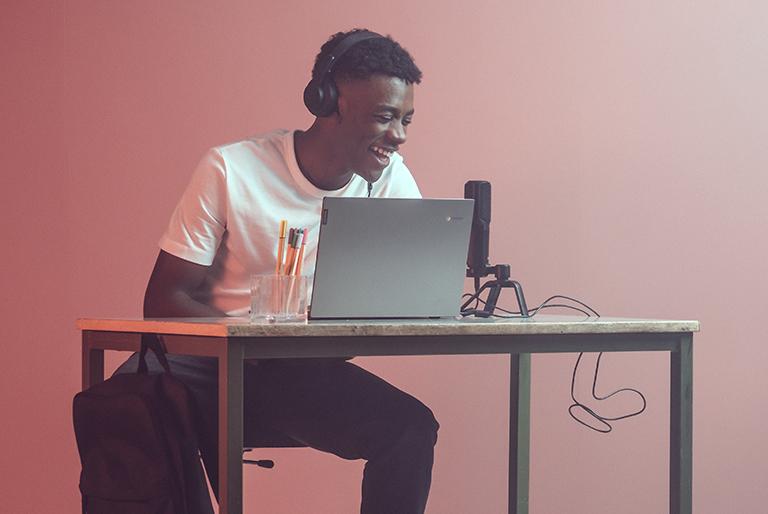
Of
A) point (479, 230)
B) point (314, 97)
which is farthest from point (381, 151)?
point (479, 230)

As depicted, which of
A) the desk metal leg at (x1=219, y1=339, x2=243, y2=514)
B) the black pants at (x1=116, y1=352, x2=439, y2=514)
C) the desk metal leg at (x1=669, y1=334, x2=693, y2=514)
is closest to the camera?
the desk metal leg at (x1=219, y1=339, x2=243, y2=514)

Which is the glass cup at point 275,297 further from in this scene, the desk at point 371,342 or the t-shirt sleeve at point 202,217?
the t-shirt sleeve at point 202,217

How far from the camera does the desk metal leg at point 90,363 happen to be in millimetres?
1854

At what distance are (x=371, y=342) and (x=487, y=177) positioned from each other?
1.66m

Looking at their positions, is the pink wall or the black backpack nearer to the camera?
the black backpack

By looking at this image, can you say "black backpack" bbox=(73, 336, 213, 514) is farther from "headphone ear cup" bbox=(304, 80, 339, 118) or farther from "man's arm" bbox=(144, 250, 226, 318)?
"headphone ear cup" bbox=(304, 80, 339, 118)

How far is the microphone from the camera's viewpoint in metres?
2.04

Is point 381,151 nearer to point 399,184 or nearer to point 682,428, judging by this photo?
point 399,184

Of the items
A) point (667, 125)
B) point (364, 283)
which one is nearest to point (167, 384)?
point (364, 283)

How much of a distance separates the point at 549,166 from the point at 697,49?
0.57 meters

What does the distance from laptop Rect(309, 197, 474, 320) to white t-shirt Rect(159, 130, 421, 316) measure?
489 millimetres

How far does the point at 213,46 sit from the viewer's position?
3139mm

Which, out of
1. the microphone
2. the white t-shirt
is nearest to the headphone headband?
the white t-shirt

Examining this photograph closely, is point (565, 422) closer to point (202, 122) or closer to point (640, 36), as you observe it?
point (640, 36)
